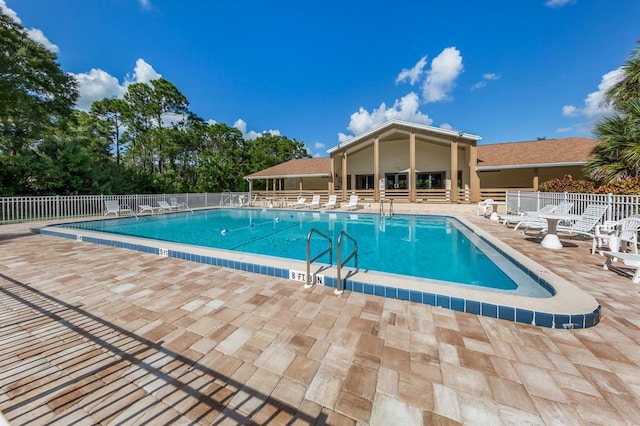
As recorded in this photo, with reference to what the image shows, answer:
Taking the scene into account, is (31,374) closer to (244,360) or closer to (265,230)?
(244,360)

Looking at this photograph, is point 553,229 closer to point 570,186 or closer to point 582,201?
point 582,201

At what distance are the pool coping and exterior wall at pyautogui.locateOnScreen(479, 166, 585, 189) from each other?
15356 millimetres

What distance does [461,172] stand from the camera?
1891 cm

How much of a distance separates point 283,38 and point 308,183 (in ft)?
39.0

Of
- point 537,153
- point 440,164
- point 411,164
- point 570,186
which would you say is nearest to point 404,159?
point 440,164

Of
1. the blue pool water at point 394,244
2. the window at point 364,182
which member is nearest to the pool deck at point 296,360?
the blue pool water at point 394,244

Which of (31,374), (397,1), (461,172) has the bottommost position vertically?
(31,374)

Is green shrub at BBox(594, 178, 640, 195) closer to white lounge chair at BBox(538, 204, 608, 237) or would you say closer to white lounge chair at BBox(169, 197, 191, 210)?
white lounge chair at BBox(538, 204, 608, 237)

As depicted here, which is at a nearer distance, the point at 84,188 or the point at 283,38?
the point at 84,188

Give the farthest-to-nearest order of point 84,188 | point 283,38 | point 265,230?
point 283,38
point 84,188
point 265,230

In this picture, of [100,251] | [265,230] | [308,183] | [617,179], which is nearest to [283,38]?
[308,183]

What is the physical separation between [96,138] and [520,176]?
34565mm

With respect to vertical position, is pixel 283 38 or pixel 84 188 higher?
pixel 283 38

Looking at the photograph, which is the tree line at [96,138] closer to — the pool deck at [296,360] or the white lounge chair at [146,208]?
the white lounge chair at [146,208]
